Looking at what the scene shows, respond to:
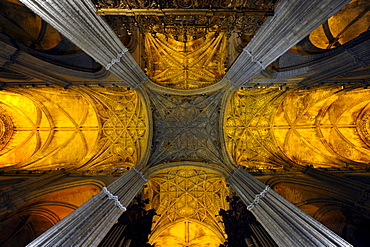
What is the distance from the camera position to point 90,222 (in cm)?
464

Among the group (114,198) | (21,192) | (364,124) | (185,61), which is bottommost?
(114,198)

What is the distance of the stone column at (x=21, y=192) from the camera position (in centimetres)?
549

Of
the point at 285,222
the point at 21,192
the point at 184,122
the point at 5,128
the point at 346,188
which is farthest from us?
the point at 184,122

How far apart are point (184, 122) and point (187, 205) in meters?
5.32

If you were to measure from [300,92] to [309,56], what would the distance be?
12.4 ft

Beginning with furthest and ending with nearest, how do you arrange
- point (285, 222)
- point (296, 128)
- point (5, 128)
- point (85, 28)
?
point (296, 128) < point (5, 128) < point (85, 28) < point (285, 222)

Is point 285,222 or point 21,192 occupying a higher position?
point 21,192

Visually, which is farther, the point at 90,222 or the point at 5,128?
the point at 5,128

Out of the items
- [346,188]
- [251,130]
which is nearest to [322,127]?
[251,130]

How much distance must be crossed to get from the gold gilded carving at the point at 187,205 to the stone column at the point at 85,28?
7595 mm

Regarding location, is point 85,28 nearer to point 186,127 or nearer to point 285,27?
point 285,27

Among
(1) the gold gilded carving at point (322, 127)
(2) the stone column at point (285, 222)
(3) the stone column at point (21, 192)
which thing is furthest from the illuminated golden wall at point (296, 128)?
(3) the stone column at point (21, 192)

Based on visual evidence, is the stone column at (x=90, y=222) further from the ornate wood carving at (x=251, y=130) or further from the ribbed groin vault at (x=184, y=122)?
the ornate wood carving at (x=251, y=130)

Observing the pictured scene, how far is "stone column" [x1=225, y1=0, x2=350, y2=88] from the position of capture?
154 inches
